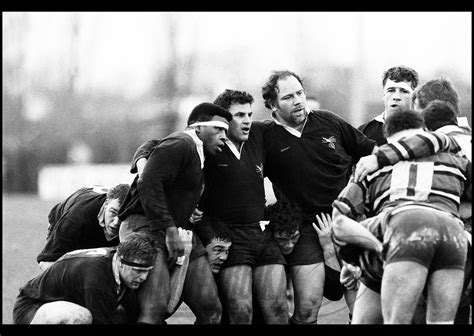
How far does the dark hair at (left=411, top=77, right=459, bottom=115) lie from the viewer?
266 inches

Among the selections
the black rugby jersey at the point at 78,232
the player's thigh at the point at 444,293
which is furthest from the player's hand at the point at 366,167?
the black rugby jersey at the point at 78,232

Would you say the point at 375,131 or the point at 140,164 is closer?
the point at 140,164

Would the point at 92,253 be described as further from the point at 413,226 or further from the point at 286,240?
the point at 413,226

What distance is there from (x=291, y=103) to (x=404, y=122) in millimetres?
1376

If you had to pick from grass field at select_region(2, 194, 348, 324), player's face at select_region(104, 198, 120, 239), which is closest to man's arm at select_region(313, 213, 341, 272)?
player's face at select_region(104, 198, 120, 239)

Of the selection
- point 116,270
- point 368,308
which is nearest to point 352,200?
point 368,308

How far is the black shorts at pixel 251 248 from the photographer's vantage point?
6914 millimetres

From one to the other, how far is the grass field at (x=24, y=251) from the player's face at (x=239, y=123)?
2.56 m

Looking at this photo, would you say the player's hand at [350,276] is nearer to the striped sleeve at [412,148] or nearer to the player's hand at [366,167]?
the player's hand at [366,167]

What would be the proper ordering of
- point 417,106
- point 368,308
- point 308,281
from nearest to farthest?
1. point 368,308
2. point 417,106
3. point 308,281

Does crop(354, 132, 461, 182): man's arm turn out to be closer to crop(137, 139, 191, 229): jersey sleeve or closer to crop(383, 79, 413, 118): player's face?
crop(137, 139, 191, 229): jersey sleeve

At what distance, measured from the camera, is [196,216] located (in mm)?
6973

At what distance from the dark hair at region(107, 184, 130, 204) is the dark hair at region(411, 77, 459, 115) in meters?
2.10

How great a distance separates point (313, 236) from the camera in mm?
7160
